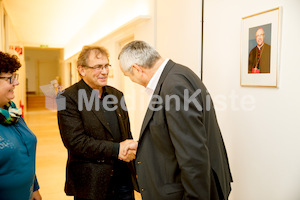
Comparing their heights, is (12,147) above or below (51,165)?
above

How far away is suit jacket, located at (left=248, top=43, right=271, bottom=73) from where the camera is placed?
1.75 meters

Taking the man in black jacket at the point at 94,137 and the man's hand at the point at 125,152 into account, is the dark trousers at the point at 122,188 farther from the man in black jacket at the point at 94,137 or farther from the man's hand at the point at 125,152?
the man's hand at the point at 125,152

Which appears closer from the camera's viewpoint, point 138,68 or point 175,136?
point 175,136

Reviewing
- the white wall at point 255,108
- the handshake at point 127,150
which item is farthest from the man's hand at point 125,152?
the white wall at point 255,108

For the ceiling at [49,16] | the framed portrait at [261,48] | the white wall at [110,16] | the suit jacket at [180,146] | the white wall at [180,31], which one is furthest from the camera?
the ceiling at [49,16]

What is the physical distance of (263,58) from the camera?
5.89ft

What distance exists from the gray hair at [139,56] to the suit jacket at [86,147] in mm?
539

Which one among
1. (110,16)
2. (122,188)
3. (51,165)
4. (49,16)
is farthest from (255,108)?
(49,16)

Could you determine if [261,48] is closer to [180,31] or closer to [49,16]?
[180,31]

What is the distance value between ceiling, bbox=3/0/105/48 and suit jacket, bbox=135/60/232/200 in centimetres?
498

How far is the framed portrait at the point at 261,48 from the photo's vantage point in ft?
5.56

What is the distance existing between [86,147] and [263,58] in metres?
1.36

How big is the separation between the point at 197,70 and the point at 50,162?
3618 mm

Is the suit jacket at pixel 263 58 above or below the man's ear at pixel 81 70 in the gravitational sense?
above
